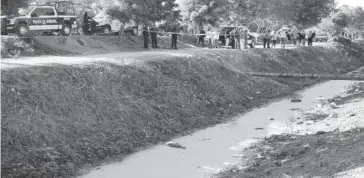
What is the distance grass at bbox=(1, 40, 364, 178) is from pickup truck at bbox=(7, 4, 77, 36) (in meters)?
7.33

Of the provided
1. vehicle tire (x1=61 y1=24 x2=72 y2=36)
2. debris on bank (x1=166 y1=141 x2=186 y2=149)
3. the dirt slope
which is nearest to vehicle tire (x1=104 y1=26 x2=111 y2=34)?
the dirt slope

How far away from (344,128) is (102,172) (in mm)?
7343

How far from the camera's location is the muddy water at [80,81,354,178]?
1158cm

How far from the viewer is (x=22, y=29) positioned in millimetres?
21938

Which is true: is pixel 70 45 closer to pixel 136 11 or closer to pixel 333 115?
pixel 136 11

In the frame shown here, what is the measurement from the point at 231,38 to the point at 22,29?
15350 millimetres

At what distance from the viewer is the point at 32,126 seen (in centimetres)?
1162

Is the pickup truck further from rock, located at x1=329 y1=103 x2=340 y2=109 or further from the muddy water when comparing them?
rock, located at x1=329 y1=103 x2=340 y2=109

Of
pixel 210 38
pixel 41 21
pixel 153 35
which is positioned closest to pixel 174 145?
pixel 41 21

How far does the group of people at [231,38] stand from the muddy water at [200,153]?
41.4 feet

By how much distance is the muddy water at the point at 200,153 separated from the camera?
38.0ft

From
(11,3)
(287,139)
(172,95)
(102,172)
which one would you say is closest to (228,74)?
(172,95)

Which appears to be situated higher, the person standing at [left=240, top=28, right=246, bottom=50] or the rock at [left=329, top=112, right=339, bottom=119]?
the person standing at [left=240, top=28, right=246, bottom=50]

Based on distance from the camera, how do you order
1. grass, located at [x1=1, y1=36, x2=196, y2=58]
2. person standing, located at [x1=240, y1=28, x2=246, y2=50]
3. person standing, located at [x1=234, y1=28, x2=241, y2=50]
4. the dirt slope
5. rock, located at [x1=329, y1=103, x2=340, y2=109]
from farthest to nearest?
person standing, located at [x1=240, y1=28, x2=246, y2=50], person standing, located at [x1=234, y1=28, x2=241, y2=50], the dirt slope, rock, located at [x1=329, y1=103, x2=340, y2=109], grass, located at [x1=1, y1=36, x2=196, y2=58]
